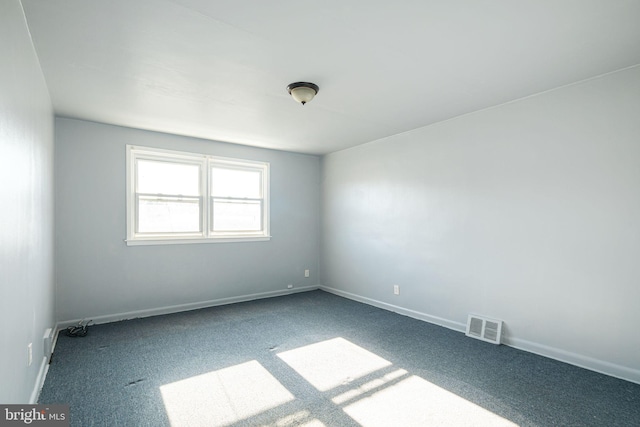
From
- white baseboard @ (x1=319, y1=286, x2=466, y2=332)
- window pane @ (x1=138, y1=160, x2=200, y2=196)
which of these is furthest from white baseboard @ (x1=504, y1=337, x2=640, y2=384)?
window pane @ (x1=138, y1=160, x2=200, y2=196)

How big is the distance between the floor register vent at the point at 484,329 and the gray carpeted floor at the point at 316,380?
0.10 meters

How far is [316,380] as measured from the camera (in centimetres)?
257

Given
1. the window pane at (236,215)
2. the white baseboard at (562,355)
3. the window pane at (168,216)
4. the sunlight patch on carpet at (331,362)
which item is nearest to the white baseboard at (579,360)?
the white baseboard at (562,355)

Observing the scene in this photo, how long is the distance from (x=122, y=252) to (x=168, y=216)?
73 centimetres

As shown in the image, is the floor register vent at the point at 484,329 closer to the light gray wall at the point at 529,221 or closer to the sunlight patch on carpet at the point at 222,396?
the light gray wall at the point at 529,221

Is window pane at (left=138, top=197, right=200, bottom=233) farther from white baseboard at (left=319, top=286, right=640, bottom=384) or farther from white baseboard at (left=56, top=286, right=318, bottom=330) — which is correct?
white baseboard at (left=319, top=286, right=640, bottom=384)

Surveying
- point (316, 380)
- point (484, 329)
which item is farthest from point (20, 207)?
point (484, 329)

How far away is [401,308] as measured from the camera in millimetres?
4383

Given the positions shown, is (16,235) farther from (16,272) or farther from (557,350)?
(557,350)

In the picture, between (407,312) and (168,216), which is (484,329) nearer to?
(407,312)

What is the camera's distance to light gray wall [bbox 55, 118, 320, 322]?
376 centimetres

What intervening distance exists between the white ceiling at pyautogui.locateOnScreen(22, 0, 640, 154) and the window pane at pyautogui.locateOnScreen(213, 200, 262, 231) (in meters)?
1.69

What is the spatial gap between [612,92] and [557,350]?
7.62 ft

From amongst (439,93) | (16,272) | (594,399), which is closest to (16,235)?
(16,272)
